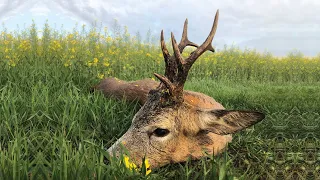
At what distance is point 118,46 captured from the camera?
12594 mm

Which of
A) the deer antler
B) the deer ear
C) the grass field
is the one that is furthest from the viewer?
the deer antler

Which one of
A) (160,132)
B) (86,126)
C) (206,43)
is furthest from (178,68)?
(86,126)

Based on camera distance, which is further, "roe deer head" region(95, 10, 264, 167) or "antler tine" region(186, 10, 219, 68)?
"antler tine" region(186, 10, 219, 68)

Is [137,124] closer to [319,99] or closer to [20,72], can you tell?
[20,72]

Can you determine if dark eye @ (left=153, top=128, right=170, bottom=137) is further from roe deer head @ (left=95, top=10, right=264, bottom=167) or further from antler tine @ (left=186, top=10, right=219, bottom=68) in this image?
antler tine @ (left=186, top=10, right=219, bottom=68)

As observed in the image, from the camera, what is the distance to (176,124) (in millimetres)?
4184

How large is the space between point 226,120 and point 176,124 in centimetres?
51

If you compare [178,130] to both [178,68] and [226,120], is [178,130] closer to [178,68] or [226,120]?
[226,120]

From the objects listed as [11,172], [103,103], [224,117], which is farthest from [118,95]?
[11,172]

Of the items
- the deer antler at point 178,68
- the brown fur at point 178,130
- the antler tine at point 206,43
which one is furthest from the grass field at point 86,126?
the antler tine at point 206,43

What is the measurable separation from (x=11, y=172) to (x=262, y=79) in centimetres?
1462

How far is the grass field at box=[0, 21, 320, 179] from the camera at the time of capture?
3328mm

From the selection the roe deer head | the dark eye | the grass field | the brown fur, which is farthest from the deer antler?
the grass field

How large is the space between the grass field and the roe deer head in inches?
6.8
